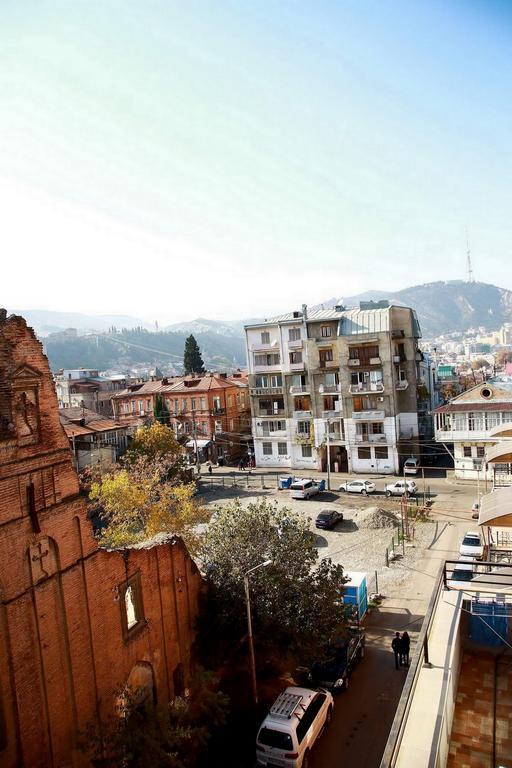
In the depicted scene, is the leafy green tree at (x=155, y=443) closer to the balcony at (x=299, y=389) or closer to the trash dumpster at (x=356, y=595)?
the balcony at (x=299, y=389)

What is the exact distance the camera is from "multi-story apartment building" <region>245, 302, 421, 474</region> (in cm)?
5291

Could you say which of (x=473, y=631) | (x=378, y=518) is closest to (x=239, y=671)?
(x=473, y=631)

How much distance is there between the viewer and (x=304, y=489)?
46.7 metres

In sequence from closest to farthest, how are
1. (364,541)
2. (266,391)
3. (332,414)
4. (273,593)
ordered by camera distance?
(273,593), (364,541), (332,414), (266,391)

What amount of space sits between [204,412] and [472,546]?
43.0 metres

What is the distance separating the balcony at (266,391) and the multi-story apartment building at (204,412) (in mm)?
9358

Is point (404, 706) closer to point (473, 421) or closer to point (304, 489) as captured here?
point (304, 489)

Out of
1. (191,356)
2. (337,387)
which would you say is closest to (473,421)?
(337,387)

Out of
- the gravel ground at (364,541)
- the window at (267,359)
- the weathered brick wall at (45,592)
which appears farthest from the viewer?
the window at (267,359)

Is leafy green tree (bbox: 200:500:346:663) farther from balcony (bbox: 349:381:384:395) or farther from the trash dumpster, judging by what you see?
balcony (bbox: 349:381:384:395)

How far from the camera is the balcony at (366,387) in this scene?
172 feet

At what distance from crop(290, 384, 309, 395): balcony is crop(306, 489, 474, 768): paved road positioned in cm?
2774

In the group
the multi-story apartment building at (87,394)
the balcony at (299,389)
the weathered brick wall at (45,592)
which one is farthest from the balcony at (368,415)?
the multi-story apartment building at (87,394)

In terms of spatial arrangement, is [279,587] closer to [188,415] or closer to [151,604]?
[151,604]
